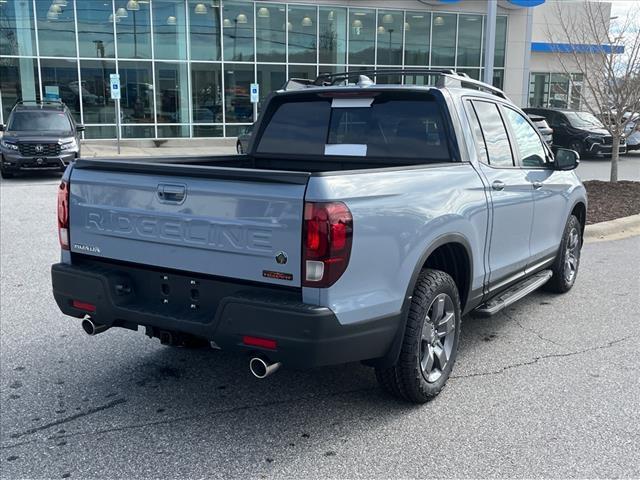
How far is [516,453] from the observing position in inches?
132

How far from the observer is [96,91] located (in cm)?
2494

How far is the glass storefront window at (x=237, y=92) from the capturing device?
26.8 metres

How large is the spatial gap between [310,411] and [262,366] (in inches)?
31.8

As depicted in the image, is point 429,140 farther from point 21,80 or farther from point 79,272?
point 21,80

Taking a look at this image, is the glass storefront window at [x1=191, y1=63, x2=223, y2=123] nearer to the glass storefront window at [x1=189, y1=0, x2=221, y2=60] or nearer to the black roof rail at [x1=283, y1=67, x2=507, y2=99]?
the glass storefront window at [x1=189, y1=0, x2=221, y2=60]

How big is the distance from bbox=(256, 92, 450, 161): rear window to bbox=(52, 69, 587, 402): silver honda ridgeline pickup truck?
0.01 m

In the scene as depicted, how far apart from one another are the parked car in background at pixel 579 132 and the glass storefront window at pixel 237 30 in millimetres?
12016

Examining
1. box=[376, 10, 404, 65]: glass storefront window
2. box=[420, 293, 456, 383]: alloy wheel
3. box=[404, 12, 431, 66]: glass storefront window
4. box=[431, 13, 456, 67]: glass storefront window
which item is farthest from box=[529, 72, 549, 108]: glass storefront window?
box=[420, 293, 456, 383]: alloy wheel

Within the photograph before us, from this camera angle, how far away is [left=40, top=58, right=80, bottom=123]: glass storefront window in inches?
958

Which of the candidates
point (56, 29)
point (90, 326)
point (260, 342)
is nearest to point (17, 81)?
point (56, 29)

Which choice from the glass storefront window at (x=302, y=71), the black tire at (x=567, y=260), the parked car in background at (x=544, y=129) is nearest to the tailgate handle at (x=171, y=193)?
the black tire at (x=567, y=260)

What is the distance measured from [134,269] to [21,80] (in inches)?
939

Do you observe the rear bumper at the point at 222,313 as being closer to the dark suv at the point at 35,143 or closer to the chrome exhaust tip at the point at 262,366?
the chrome exhaust tip at the point at 262,366

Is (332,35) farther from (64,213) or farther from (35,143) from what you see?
(64,213)
